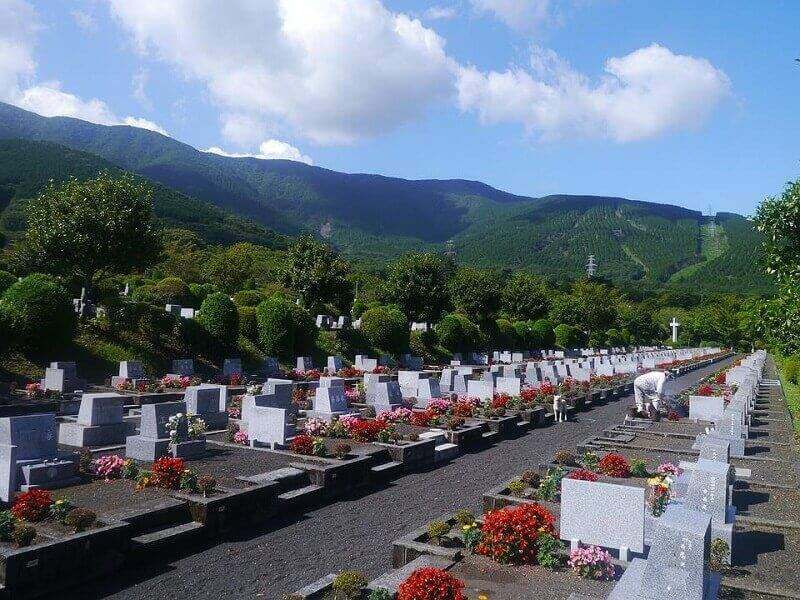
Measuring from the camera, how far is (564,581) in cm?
669

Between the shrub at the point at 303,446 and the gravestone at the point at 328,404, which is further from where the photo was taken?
the gravestone at the point at 328,404

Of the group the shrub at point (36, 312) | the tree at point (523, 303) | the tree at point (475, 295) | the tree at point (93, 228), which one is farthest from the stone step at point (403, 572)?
the tree at point (523, 303)

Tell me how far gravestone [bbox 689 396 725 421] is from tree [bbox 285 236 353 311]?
24.5m

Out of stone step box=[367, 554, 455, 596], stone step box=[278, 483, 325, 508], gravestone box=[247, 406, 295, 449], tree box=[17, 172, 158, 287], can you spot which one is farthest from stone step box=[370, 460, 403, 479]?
tree box=[17, 172, 158, 287]

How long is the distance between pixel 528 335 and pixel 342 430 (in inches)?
1744

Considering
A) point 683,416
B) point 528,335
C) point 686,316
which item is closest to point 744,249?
point 686,316

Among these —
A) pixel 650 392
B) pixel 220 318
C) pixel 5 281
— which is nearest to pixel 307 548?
pixel 650 392

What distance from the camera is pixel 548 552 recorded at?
7.05 meters

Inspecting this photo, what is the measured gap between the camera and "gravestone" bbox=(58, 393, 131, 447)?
40.8ft

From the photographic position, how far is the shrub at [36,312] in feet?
71.4

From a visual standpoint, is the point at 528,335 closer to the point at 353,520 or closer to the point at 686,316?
the point at 353,520

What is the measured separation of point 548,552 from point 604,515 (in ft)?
2.44

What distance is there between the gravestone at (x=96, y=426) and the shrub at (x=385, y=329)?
24.7m

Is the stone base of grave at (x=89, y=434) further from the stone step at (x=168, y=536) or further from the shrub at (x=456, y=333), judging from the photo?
the shrub at (x=456, y=333)
